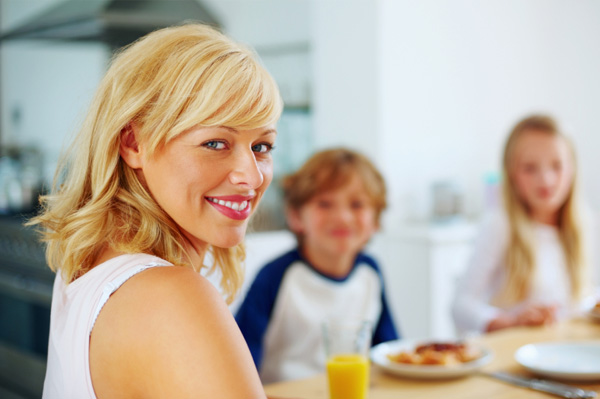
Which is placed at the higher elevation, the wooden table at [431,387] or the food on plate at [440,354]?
the food on plate at [440,354]

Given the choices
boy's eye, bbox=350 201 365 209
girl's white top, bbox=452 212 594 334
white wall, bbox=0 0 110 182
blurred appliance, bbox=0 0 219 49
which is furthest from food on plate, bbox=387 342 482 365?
white wall, bbox=0 0 110 182

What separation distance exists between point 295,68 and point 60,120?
1.28m

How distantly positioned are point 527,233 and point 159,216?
167cm

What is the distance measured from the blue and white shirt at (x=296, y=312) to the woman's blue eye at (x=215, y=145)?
3.05 feet

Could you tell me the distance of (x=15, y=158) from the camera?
126 inches

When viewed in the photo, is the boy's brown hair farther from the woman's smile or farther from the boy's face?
the woman's smile

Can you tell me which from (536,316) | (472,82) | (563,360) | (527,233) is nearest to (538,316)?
(536,316)

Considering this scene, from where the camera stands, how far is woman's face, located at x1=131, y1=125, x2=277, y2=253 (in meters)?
0.79

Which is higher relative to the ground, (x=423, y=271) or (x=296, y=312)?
(x=296, y=312)

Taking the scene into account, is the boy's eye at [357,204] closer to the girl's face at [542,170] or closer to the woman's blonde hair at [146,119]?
the girl's face at [542,170]

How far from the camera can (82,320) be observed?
2.49ft

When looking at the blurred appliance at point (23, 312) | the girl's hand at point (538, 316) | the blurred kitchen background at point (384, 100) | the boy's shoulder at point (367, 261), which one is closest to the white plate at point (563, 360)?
the girl's hand at point (538, 316)

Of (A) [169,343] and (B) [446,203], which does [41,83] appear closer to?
(B) [446,203]

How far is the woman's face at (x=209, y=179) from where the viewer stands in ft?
2.58
